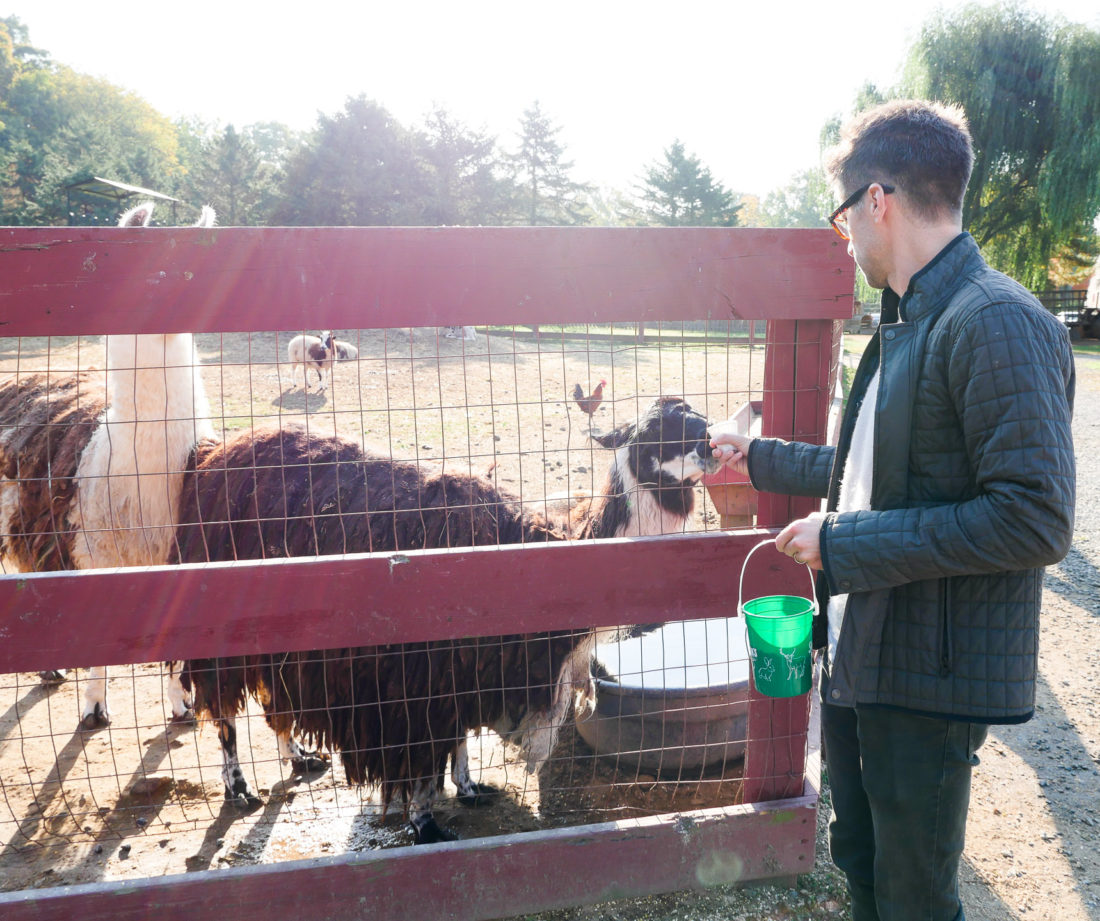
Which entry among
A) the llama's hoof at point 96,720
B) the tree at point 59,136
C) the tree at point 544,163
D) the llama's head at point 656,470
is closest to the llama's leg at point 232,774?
the llama's hoof at point 96,720

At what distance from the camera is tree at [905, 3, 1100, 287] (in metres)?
16.9

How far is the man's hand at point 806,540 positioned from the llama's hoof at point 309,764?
300cm

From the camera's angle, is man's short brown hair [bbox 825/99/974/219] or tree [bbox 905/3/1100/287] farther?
tree [bbox 905/3/1100/287]

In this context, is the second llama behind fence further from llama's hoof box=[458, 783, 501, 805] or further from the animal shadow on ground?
the animal shadow on ground

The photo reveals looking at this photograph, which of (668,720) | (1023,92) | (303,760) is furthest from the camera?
(1023,92)

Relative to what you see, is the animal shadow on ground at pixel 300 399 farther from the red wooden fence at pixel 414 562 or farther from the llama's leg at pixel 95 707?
the red wooden fence at pixel 414 562

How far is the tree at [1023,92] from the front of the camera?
16875 mm

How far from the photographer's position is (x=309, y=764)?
4.00 m

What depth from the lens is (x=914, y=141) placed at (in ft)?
5.60

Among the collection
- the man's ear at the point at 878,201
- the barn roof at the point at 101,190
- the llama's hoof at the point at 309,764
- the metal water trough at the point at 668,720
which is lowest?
the llama's hoof at the point at 309,764

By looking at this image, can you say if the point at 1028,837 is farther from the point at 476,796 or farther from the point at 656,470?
the point at 476,796

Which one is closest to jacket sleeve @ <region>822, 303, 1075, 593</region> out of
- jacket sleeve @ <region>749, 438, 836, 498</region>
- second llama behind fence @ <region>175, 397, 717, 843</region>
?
jacket sleeve @ <region>749, 438, 836, 498</region>

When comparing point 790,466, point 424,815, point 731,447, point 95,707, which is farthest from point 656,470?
point 95,707

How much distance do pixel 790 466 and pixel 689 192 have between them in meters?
51.2
